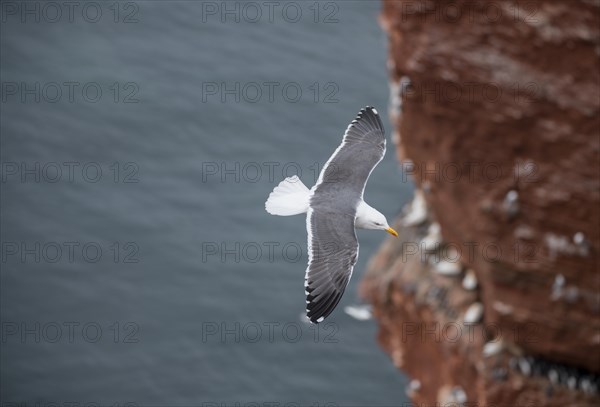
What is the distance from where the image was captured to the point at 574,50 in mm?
12859

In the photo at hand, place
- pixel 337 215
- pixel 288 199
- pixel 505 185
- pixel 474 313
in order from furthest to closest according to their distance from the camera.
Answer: pixel 474 313, pixel 505 185, pixel 288 199, pixel 337 215

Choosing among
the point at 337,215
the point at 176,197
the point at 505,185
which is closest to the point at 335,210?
the point at 337,215

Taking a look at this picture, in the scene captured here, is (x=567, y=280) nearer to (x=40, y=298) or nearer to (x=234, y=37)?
(x=40, y=298)

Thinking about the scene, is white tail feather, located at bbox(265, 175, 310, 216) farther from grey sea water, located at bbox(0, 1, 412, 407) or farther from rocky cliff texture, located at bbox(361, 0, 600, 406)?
grey sea water, located at bbox(0, 1, 412, 407)

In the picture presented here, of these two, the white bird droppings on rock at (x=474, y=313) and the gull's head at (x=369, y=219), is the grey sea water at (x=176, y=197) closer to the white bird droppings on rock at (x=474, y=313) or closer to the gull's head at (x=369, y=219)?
the white bird droppings on rock at (x=474, y=313)

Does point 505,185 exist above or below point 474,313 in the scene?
above

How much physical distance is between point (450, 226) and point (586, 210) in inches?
77.9

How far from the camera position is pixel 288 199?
42.0ft

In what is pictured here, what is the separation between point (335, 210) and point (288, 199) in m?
0.61

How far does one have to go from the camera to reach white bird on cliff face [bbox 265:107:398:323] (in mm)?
11766

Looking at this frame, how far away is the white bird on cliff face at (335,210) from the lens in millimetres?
11766

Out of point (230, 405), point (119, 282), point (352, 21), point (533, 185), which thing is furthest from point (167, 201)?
point (533, 185)

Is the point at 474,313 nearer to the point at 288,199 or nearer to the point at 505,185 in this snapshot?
the point at 505,185

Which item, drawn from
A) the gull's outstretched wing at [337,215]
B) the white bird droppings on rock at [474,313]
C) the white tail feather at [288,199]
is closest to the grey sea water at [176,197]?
the white bird droppings on rock at [474,313]
